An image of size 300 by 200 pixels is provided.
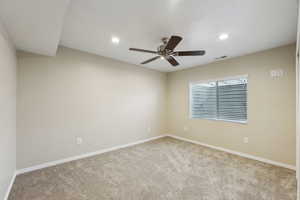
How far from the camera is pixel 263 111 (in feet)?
9.36

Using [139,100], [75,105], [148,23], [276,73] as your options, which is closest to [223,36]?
[148,23]

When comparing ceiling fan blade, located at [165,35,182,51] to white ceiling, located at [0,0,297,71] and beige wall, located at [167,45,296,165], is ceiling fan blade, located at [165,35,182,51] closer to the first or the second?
white ceiling, located at [0,0,297,71]

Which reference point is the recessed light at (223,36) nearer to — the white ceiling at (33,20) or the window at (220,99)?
the window at (220,99)

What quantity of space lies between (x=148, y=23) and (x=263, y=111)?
293 centimetres

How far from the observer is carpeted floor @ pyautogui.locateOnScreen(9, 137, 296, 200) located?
5.98ft

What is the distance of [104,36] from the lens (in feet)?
7.73

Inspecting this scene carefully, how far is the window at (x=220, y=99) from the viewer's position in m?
3.27

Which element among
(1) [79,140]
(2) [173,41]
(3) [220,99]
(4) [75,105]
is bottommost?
(1) [79,140]

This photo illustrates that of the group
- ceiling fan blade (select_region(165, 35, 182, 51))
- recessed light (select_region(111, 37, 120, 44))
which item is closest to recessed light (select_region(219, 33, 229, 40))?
ceiling fan blade (select_region(165, 35, 182, 51))

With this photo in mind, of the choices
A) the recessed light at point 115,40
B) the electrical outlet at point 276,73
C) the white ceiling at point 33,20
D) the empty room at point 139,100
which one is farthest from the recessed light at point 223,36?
the white ceiling at point 33,20

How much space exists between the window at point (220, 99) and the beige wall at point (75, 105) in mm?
1599

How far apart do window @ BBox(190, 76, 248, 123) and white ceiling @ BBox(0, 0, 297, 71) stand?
3.33 feet

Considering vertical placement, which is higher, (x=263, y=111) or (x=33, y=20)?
(x=33, y=20)

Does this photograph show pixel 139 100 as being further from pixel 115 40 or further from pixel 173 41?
pixel 173 41
